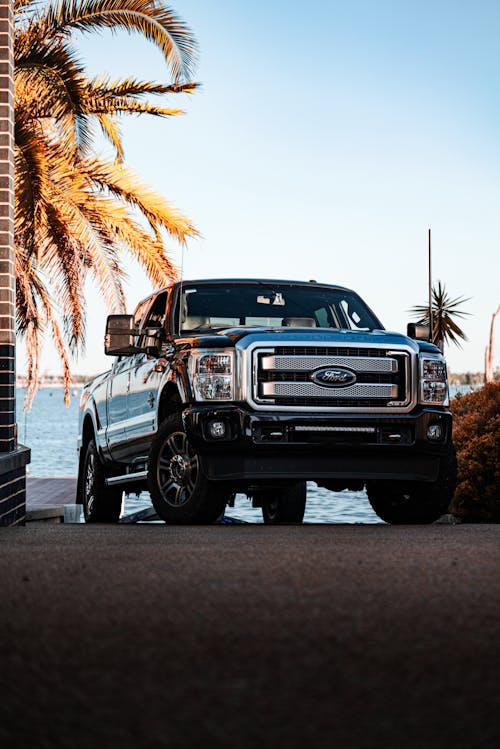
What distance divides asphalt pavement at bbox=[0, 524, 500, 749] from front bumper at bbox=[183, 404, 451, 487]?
2.69 metres

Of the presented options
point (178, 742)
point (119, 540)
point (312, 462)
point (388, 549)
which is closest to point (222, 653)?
point (178, 742)

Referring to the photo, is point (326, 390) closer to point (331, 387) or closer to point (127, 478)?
point (331, 387)

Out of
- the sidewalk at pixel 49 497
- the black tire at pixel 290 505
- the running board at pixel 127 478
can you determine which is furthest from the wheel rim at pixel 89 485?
the black tire at pixel 290 505

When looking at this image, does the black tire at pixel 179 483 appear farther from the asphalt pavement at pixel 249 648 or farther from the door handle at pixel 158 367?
the asphalt pavement at pixel 249 648

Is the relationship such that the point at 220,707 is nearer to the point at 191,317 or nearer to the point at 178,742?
the point at 178,742

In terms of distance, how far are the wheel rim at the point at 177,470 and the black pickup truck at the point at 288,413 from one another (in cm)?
1

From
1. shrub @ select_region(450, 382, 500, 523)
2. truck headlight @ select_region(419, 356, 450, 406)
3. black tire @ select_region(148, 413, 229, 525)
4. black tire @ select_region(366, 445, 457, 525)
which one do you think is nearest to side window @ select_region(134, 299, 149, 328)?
black tire @ select_region(148, 413, 229, 525)

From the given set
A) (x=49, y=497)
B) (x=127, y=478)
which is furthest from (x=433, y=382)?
(x=49, y=497)

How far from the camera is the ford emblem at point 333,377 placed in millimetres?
10234

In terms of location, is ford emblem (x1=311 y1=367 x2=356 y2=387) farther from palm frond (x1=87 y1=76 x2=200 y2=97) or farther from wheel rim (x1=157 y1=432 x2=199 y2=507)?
palm frond (x1=87 y1=76 x2=200 y2=97)

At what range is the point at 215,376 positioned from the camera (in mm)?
10055

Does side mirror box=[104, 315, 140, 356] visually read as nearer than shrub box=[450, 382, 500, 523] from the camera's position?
Yes

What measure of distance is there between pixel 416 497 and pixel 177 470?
2.22 meters

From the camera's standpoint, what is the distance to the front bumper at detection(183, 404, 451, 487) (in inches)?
389
